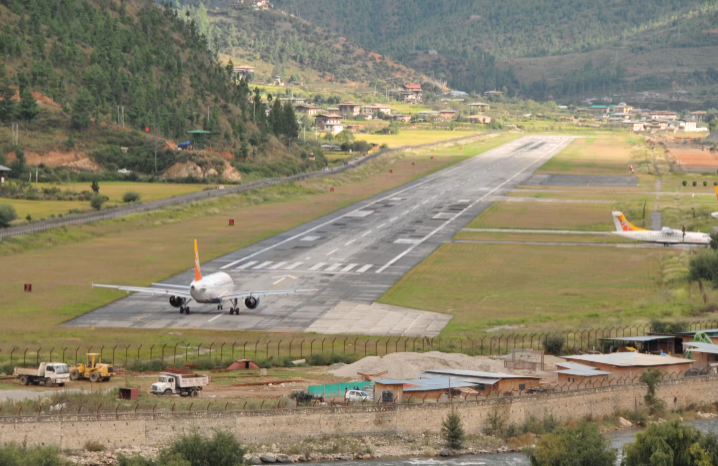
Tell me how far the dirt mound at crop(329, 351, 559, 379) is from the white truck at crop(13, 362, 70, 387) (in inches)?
711

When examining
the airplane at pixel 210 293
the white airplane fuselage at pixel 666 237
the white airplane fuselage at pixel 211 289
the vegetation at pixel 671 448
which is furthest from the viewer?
the white airplane fuselage at pixel 666 237

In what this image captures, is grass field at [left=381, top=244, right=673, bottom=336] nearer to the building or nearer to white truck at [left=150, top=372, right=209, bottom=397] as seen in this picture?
the building

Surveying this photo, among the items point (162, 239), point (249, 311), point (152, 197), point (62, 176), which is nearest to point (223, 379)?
point (249, 311)

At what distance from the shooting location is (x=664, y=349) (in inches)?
3556

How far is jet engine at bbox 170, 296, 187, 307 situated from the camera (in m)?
101

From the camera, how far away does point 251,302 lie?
101 meters

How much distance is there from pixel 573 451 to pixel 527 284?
5864 cm

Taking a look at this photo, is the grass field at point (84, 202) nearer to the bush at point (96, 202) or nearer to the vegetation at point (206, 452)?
the bush at point (96, 202)

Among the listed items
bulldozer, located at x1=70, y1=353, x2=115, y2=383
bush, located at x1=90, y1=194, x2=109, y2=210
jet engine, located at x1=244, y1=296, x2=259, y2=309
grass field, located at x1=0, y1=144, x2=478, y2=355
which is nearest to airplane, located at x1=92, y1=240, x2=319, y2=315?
jet engine, located at x1=244, y1=296, x2=259, y2=309

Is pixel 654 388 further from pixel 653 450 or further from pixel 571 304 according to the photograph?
pixel 571 304

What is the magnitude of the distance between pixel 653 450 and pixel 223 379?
2923cm

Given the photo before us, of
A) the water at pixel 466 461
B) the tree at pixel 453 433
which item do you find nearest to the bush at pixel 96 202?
the tree at pixel 453 433

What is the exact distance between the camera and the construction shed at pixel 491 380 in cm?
7350

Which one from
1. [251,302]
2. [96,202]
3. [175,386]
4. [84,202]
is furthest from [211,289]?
[84,202]
